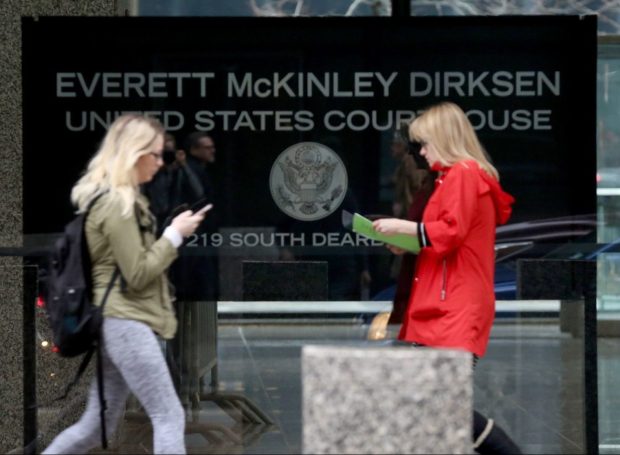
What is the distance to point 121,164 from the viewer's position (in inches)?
246

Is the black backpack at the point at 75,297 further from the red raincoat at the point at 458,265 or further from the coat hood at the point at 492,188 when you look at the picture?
the coat hood at the point at 492,188

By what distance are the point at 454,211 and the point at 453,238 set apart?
4.7 inches

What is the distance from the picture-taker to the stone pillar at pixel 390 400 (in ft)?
19.1

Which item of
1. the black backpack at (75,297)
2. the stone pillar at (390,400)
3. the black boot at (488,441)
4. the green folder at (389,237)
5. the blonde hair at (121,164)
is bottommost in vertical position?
the black boot at (488,441)

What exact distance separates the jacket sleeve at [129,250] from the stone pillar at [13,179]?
2.20m

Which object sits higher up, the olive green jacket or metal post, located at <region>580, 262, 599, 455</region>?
the olive green jacket

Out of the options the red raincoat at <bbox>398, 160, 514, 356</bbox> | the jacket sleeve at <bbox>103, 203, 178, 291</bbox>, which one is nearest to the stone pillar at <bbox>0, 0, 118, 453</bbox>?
the jacket sleeve at <bbox>103, 203, 178, 291</bbox>

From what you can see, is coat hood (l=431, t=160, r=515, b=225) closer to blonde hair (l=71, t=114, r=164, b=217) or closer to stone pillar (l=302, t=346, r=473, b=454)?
stone pillar (l=302, t=346, r=473, b=454)

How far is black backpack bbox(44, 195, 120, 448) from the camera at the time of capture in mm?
6141

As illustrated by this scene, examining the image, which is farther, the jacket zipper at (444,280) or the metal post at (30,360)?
the metal post at (30,360)

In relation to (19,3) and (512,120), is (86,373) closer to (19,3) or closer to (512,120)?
(19,3)

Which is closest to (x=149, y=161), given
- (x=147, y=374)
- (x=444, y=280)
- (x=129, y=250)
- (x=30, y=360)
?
(x=129, y=250)

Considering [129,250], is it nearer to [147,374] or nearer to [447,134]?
[147,374]

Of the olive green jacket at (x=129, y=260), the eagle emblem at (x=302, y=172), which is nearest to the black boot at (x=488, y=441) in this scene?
the olive green jacket at (x=129, y=260)
